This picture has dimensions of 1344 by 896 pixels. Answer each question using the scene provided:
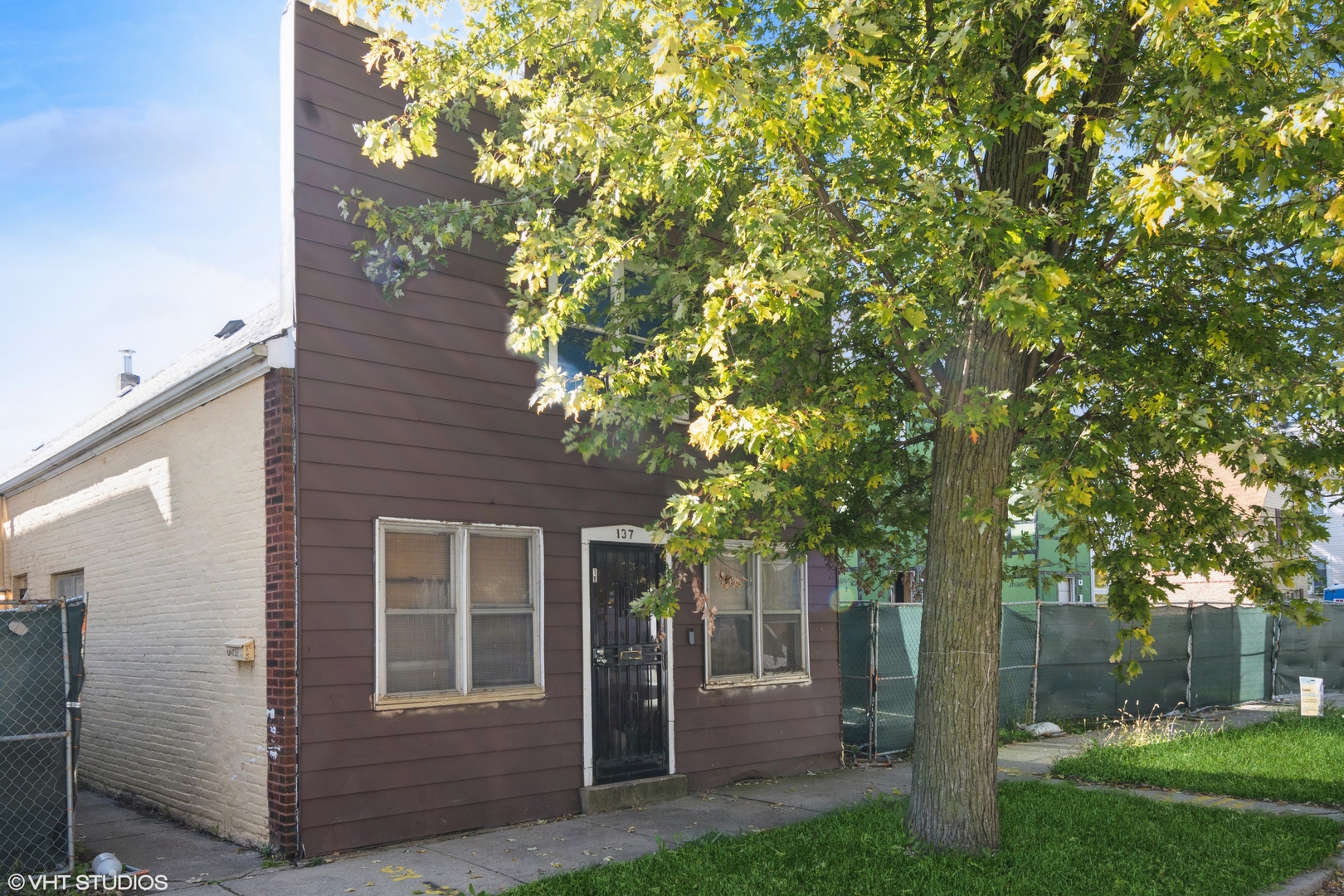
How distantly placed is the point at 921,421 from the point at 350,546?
4.83 meters

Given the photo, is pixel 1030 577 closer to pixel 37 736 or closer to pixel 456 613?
pixel 456 613

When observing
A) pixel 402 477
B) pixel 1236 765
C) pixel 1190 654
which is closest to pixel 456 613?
pixel 402 477

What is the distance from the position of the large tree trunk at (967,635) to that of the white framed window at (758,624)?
10.6 feet

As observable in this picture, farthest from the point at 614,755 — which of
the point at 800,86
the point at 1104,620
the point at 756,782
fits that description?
the point at 1104,620

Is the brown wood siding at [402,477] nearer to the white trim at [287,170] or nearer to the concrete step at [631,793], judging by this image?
the white trim at [287,170]

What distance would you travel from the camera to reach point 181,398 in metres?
9.06

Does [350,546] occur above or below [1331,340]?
Answer: below

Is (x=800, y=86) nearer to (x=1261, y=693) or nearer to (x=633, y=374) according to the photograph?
(x=633, y=374)

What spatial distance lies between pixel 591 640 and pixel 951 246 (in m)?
4.97

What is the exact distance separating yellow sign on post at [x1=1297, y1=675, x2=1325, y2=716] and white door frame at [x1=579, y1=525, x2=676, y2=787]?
34.6ft

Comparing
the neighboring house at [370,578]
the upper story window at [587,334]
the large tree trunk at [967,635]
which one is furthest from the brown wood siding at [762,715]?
the large tree trunk at [967,635]

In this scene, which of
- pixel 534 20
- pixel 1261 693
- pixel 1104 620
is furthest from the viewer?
pixel 1261 693

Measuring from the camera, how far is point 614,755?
9.43 metres

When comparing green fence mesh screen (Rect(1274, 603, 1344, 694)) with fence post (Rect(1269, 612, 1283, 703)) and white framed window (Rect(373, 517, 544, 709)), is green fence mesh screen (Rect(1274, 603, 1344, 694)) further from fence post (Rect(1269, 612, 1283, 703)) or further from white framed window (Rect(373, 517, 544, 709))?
white framed window (Rect(373, 517, 544, 709))
